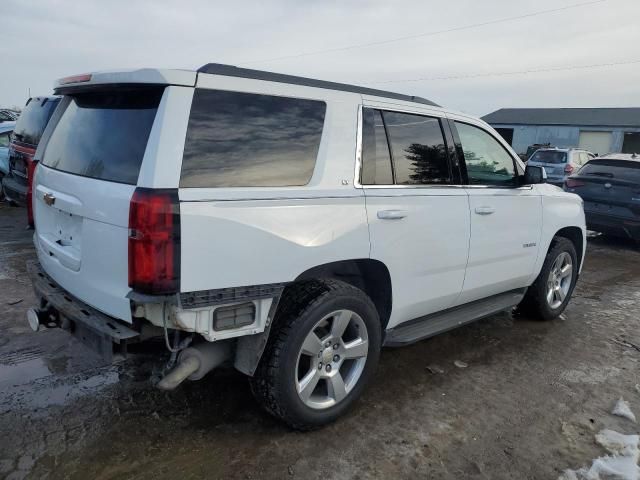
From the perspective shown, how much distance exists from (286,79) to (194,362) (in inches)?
63.4

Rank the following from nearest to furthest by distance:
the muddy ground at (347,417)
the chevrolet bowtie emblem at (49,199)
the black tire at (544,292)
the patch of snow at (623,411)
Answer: the muddy ground at (347,417) → the chevrolet bowtie emblem at (49,199) → the patch of snow at (623,411) → the black tire at (544,292)

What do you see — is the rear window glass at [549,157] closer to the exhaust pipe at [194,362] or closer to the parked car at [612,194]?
the parked car at [612,194]

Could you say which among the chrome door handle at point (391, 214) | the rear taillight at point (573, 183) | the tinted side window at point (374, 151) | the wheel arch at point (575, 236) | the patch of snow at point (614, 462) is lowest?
the patch of snow at point (614, 462)

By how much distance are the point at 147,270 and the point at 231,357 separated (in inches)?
32.4

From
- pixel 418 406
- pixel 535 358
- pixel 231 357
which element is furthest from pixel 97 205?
pixel 535 358

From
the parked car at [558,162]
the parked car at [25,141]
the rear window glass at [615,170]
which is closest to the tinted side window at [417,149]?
the parked car at [25,141]

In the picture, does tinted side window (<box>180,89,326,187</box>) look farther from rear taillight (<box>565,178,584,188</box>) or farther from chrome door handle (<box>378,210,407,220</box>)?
rear taillight (<box>565,178,584,188</box>)

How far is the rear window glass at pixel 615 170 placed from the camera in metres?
8.90

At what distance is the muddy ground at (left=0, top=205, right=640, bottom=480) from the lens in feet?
9.16

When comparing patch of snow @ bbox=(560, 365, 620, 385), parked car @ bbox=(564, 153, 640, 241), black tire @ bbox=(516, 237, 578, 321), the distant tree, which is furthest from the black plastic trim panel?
parked car @ bbox=(564, 153, 640, 241)

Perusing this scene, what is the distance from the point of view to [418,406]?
11.4 ft

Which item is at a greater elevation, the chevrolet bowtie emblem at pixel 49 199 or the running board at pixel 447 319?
the chevrolet bowtie emblem at pixel 49 199

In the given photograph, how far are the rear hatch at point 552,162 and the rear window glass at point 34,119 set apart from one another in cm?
1391

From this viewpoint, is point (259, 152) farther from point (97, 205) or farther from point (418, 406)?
point (418, 406)
